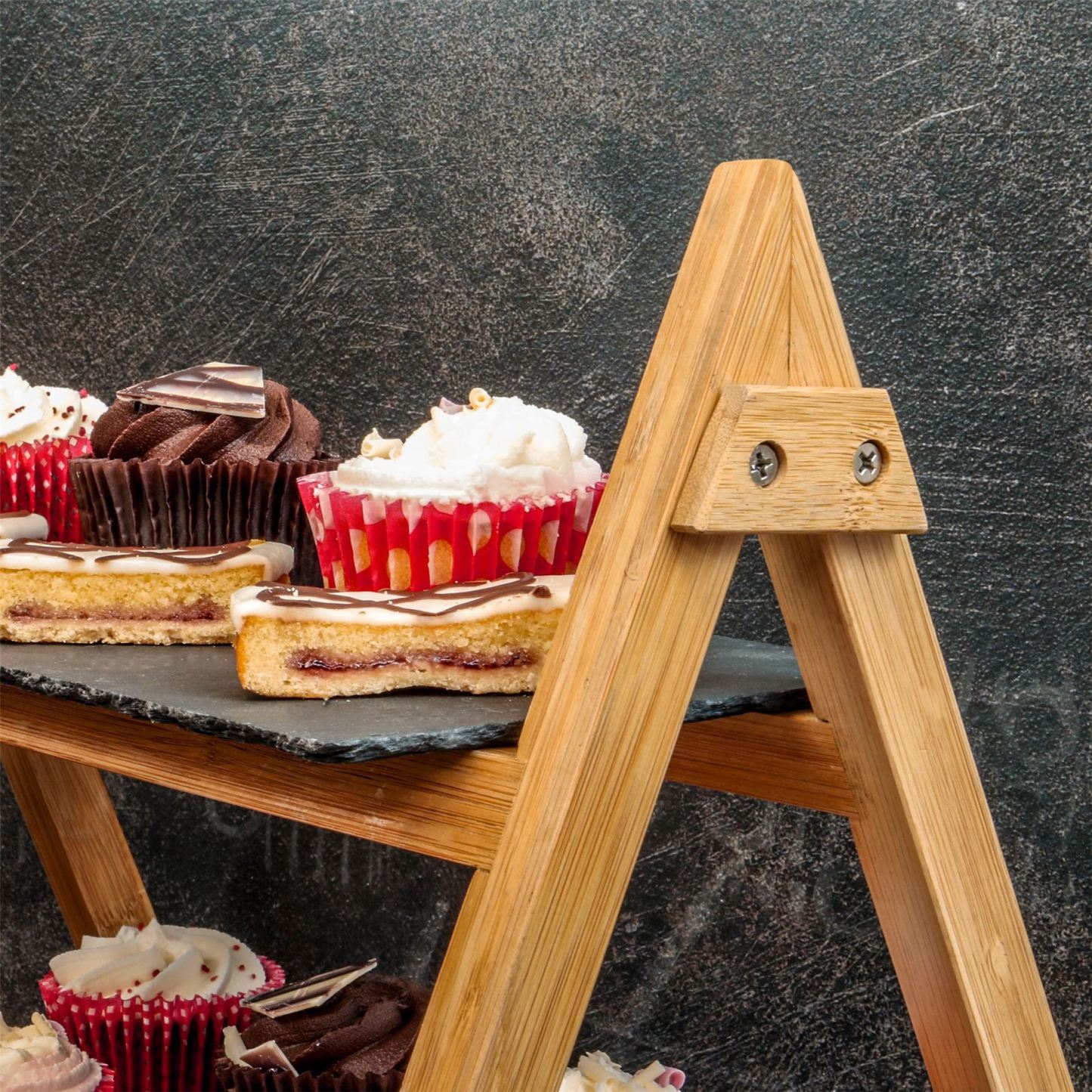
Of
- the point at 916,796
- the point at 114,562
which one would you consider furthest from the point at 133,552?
the point at 916,796

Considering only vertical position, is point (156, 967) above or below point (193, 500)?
below

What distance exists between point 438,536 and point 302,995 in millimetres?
523

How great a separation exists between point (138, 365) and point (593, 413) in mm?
752

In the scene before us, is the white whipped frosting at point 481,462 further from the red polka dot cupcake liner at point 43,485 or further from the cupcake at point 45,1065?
the cupcake at point 45,1065

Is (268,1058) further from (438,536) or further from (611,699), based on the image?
(611,699)

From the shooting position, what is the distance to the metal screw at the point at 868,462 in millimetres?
818

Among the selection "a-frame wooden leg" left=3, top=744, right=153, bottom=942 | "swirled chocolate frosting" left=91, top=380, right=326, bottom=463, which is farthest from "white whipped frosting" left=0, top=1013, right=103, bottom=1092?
"swirled chocolate frosting" left=91, top=380, right=326, bottom=463

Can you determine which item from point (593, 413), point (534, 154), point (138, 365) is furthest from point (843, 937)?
point (138, 365)

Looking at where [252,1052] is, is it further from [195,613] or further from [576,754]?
[576,754]

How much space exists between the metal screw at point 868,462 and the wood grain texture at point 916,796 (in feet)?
0.14

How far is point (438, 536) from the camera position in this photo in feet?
3.30

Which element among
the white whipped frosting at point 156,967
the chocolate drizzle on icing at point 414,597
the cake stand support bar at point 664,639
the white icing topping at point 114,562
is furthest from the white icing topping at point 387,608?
the white whipped frosting at point 156,967

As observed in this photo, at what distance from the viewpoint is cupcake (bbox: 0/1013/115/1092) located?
1.23 meters

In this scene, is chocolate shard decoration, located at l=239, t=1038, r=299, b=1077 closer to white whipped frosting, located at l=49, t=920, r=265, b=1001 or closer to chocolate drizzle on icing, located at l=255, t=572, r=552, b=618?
white whipped frosting, located at l=49, t=920, r=265, b=1001
